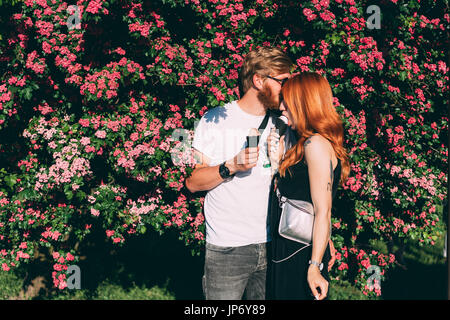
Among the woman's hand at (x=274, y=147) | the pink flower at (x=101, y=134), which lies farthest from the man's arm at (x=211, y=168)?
the pink flower at (x=101, y=134)

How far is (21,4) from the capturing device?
3.53 m

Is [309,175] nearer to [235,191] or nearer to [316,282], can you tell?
[235,191]

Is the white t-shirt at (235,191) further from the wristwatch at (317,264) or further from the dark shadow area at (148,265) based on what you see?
the dark shadow area at (148,265)

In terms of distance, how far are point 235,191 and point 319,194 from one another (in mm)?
663

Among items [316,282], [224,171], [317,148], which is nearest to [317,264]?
[316,282]

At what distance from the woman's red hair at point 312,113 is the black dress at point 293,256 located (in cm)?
11

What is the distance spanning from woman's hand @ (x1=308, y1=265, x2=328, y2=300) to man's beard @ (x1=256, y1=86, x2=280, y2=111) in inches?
48.8

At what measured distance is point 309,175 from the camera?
2.35 m

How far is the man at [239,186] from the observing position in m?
2.71

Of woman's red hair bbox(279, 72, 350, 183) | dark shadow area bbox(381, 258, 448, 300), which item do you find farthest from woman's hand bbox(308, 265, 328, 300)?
dark shadow area bbox(381, 258, 448, 300)

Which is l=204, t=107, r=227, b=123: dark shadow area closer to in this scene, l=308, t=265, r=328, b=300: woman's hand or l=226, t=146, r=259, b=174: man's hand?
l=226, t=146, r=259, b=174: man's hand

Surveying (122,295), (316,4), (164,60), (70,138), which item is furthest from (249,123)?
(122,295)

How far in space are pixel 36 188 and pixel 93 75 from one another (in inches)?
49.3

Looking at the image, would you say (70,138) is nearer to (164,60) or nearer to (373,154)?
(164,60)
